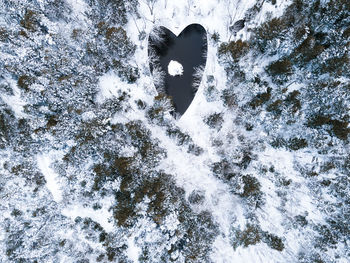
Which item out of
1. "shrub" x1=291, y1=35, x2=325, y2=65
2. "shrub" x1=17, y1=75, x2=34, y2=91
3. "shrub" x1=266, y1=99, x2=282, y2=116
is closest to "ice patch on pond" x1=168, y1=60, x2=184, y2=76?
"shrub" x1=266, y1=99, x2=282, y2=116

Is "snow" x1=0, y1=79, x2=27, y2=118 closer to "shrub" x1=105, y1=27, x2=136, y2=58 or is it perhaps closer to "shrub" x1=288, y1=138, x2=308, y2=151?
"shrub" x1=105, y1=27, x2=136, y2=58

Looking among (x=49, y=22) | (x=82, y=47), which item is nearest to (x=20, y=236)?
(x=82, y=47)

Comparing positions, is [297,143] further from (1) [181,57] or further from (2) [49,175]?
(2) [49,175]

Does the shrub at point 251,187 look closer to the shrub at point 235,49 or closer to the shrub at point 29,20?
the shrub at point 235,49

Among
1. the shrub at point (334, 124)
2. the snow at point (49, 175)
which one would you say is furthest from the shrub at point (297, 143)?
the snow at point (49, 175)

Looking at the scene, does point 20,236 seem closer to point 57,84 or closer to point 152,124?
point 57,84
